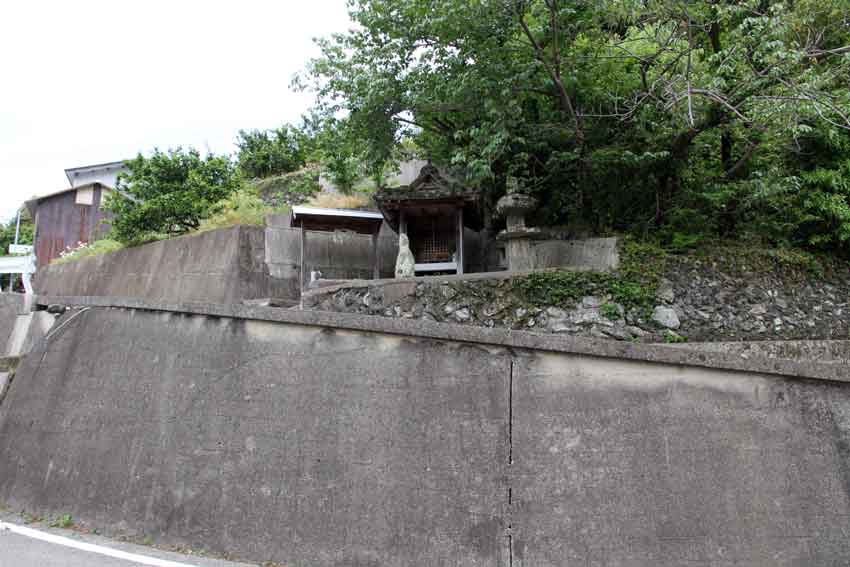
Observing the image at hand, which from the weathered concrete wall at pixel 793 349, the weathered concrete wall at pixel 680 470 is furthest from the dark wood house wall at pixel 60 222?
the weathered concrete wall at pixel 680 470

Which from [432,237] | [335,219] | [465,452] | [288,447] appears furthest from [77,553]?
[432,237]

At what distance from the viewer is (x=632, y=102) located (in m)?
10.1

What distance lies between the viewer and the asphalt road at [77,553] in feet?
15.2

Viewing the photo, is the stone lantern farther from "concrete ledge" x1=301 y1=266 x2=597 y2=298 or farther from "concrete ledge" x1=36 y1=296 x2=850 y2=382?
"concrete ledge" x1=36 y1=296 x2=850 y2=382

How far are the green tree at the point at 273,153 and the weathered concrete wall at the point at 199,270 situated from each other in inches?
368

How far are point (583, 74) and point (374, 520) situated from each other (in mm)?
8935

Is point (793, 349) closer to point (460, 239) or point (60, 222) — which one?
point (460, 239)

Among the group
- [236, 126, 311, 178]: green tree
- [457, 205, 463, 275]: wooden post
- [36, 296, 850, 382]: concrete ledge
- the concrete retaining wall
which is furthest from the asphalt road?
[236, 126, 311, 178]: green tree

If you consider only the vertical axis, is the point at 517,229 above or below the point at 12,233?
below

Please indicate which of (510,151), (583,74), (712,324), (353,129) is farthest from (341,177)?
(712,324)

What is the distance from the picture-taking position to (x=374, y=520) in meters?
4.72

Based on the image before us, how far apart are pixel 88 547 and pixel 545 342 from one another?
15.8ft

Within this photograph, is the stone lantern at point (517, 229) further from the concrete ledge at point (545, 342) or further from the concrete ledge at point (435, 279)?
the concrete ledge at point (545, 342)

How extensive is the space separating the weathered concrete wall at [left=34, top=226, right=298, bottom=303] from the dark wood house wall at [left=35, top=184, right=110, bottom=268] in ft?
35.6
